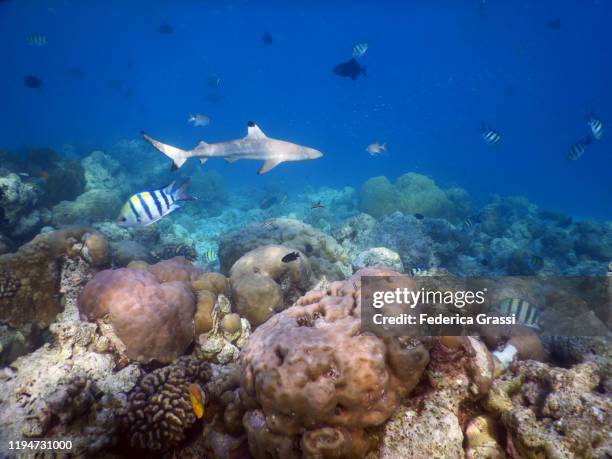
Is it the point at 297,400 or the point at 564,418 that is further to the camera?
the point at 564,418

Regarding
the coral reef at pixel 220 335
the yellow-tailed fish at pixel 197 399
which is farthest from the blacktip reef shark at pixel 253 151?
the yellow-tailed fish at pixel 197 399

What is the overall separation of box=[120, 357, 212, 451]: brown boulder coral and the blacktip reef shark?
4.29 metres

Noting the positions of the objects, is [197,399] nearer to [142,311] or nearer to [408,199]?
[142,311]

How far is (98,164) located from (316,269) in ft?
53.2

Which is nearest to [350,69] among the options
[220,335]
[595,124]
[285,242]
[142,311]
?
[285,242]

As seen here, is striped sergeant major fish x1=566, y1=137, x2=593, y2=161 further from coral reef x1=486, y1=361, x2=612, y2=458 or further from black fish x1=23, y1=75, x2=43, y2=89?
black fish x1=23, y1=75, x2=43, y2=89

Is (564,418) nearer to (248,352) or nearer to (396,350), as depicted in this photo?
(396,350)

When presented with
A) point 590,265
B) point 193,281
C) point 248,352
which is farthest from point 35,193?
point 590,265

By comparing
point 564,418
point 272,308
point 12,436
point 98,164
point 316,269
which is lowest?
point 12,436

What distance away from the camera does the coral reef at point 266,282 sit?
15.5ft

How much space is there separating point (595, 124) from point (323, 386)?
1156 centimetres

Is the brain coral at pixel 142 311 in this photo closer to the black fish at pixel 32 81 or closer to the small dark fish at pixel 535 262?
the small dark fish at pixel 535 262

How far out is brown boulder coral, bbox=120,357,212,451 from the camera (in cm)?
283

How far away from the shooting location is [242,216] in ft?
57.2
